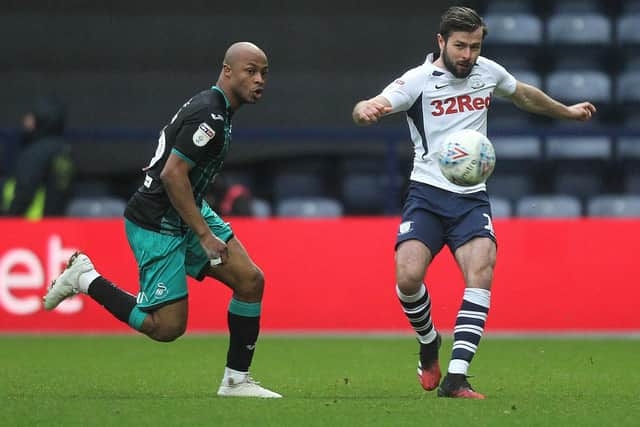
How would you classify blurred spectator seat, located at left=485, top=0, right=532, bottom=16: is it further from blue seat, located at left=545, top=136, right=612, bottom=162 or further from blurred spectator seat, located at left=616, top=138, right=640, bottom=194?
blurred spectator seat, located at left=616, top=138, right=640, bottom=194

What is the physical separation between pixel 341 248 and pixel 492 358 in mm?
2949

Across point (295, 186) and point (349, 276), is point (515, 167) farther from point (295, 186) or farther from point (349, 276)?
point (349, 276)

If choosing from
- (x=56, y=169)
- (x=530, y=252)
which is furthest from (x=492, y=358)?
(x=56, y=169)

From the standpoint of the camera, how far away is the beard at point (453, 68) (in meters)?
7.73

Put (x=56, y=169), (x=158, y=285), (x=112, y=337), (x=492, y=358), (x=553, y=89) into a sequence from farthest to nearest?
(x=553, y=89), (x=56, y=169), (x=112, y=337), (x=492, y=358), (x=158, y=285)

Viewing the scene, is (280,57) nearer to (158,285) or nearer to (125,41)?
(125,41)

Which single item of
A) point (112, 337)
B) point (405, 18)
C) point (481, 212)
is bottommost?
point (112, 337)

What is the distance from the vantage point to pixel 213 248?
726 cm

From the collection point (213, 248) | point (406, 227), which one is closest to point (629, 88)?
point (406, 227)

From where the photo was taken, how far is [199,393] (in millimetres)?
7906

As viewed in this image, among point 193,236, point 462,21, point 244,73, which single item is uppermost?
point 462,21

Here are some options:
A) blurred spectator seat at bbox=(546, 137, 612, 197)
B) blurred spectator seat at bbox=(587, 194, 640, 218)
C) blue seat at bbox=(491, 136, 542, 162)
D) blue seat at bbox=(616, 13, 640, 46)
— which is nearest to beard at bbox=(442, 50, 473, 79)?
blurred spectator seat at bbox=(587, 194, 640, 218)

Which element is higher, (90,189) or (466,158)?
(466,158)

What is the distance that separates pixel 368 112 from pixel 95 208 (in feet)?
28.6
